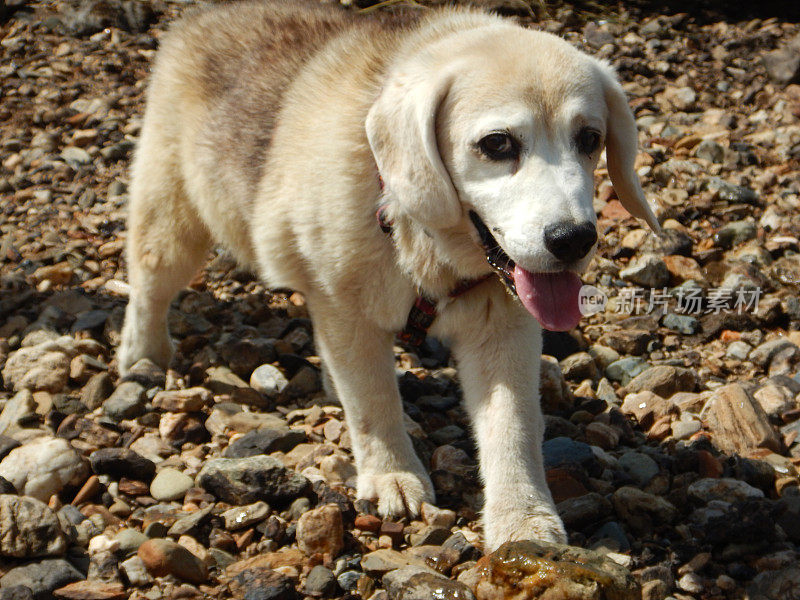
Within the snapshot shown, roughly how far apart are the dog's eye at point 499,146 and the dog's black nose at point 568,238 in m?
0.31

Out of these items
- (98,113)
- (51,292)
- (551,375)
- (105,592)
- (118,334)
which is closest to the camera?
(105,592)

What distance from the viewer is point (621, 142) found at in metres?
3.49

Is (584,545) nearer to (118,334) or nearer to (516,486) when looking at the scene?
(516,486)

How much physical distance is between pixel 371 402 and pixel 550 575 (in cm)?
112

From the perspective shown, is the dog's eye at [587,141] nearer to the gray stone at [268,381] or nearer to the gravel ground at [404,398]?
the gravel ground at [404,398]

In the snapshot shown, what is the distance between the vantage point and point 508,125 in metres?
3.09

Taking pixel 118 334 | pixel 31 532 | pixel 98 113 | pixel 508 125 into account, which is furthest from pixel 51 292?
pixel 508 125

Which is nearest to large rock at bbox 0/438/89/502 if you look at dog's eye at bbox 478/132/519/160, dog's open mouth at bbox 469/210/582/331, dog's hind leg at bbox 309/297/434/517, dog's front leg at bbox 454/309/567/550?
dog's hind leg at bbox 309/297/434/517

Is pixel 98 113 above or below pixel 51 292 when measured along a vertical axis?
above

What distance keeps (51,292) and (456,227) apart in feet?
9.81

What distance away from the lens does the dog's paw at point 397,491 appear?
3605 mm

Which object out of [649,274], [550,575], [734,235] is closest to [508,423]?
[550,575]

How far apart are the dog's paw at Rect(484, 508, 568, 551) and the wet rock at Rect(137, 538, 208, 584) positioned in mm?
949

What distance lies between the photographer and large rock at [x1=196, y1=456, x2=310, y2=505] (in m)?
3.57
